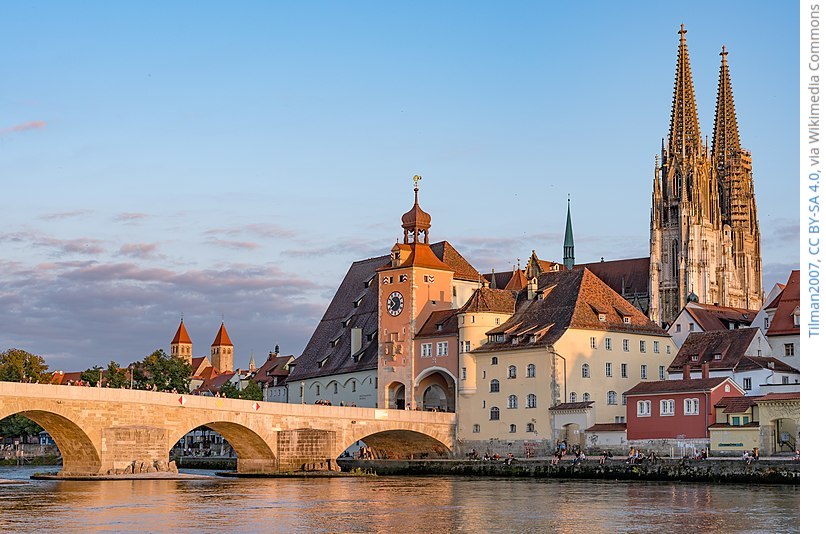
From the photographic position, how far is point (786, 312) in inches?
3103

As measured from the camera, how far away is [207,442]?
123 m

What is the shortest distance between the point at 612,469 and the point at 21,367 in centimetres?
5664

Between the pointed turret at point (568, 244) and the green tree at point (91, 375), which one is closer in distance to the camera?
the green tree at point (91, 375)

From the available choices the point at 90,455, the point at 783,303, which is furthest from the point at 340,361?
the point at 90,455

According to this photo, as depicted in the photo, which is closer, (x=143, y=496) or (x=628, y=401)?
(x=143, y=496)

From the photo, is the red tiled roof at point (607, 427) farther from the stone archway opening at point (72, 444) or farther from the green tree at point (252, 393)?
the green tree at point (252, 393)

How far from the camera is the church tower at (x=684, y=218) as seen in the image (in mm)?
130625

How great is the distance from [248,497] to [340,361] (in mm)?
48525

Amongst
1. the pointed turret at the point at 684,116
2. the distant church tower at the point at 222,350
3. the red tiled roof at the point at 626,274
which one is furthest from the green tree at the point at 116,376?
the distant church tower at the point at 222,350

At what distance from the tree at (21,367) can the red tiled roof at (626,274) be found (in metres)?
54.5

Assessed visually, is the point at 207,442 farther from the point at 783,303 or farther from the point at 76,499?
the point at 76,499

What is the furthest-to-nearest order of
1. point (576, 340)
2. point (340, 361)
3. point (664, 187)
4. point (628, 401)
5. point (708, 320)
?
point (664, 187), point (340, 361), point (708, 320), point (576, 340), point (628, 401)

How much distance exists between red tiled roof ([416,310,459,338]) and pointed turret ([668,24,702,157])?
61165 millimetres

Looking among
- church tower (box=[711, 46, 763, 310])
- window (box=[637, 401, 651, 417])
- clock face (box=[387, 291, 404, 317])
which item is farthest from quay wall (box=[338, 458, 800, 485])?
church tower (box=[711, 46, 763, 310])
